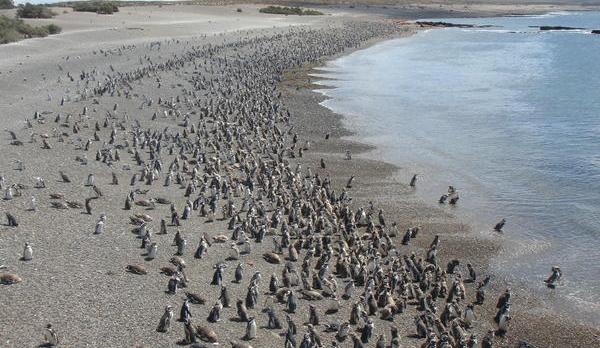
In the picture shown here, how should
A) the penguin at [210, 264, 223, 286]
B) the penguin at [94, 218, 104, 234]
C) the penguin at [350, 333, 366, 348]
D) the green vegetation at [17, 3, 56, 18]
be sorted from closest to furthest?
the penguin at [350, 333, 366, 348] → the penguin at [210, 264, 223, 286] → the penguin at [94, 218, 104, 234] → the green vegetation at [17, 3, 56, 18]

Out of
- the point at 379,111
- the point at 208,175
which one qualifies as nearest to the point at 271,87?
the point at 379,111

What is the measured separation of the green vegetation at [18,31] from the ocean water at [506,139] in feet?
118

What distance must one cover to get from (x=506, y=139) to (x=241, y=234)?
28.1 m

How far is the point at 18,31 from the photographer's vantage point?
83750mm

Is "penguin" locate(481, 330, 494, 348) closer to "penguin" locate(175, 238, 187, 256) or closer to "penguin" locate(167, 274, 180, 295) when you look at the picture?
"penguin" locate(167, 274, 180, 295)

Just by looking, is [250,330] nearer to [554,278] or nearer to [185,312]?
[185,312]

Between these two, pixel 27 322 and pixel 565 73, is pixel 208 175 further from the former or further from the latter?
pixel 565 73

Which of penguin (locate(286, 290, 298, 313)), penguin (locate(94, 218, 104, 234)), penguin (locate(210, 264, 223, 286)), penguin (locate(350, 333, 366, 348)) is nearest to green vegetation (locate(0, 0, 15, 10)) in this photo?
penguin (locate(94, 218, 104, 234))

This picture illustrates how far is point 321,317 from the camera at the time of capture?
20.2m

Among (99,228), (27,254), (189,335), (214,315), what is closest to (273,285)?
(214,315)

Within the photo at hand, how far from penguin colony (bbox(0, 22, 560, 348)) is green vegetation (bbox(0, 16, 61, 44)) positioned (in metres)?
35.7

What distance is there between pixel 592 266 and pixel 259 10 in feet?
485

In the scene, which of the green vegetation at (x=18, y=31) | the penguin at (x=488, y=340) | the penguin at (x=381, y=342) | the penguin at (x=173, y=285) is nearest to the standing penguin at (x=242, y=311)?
the penguin at (x=173, y=285)

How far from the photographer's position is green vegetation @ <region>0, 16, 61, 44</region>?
7769cm
